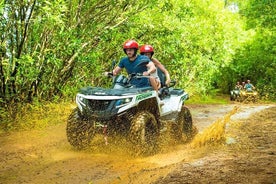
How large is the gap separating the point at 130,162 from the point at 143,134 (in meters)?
0.58

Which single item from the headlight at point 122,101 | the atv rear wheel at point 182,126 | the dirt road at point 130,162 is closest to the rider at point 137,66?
the headlight at point 122,101

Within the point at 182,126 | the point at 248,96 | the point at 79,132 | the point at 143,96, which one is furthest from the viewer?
the point at 248,96

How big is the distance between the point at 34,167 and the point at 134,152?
160 cm

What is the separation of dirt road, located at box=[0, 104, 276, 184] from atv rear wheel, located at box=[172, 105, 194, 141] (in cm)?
32

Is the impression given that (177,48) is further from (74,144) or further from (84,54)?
(74,144)

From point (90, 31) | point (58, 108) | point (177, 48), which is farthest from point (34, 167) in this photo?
point (177, 48)

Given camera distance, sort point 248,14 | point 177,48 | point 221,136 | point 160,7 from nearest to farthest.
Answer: point 221,136
point 160,7
point 177,48
point 248,14

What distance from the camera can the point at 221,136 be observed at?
8594mm

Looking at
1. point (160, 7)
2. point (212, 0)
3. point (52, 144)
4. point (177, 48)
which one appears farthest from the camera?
point (212, 0)

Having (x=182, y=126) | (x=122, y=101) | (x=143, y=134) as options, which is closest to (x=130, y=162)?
(x=143, y=134)

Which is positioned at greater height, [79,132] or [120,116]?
[120,116]

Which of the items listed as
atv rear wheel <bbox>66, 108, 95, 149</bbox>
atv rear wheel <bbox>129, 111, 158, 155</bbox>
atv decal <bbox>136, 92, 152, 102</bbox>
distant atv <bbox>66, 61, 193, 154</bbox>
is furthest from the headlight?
atv rear wheel <bbox>66, 108, 95, 149</bbox>

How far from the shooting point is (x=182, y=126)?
8.77 metres

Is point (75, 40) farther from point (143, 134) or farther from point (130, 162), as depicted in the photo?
point (130, 162)
